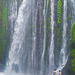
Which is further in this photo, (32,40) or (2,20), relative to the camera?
(2,20)

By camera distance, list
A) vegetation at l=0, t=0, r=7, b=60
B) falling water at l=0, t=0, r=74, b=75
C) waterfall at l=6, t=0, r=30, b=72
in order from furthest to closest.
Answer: vegetation at l=0, t=0, r=7, b=60 → waterfall at l=6, t=0, r=30, b=72 → falling water at l=0, t=0, r=74, b=75

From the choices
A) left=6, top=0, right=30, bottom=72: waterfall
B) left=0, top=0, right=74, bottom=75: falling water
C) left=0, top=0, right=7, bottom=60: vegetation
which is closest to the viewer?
left=0, top=0, right=74, bottom=75: falling water

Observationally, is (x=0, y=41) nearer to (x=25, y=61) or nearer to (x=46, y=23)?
(x=25, y=61)

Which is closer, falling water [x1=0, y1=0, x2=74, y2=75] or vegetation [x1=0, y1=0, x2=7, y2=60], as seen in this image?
falling water [x1=0, y1=0, x2=74, y2=75]

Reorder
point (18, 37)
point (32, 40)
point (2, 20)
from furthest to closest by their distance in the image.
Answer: point (2, 20)
point (18, 37)
point (32, 40)

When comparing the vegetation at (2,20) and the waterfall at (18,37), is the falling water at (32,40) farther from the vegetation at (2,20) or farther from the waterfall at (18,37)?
the vegetation at (2,20)

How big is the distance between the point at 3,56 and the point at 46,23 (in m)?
3.46

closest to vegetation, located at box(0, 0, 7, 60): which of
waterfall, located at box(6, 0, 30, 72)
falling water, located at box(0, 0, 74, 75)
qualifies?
falling water, located at box(0, 0, 74, 75)

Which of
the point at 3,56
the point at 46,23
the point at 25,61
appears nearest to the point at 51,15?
the point at 46,23

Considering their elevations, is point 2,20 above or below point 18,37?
above

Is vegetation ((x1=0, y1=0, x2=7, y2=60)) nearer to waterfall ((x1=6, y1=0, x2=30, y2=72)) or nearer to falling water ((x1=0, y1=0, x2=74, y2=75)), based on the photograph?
falling water ((x1=0, y1=0, x2=74, y2=75))

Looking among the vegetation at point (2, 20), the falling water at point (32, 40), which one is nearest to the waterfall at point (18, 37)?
the falling water at point (32, 40)

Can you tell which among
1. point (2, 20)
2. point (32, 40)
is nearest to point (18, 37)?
point (32, 40)

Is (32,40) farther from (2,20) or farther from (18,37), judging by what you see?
(2,20)
